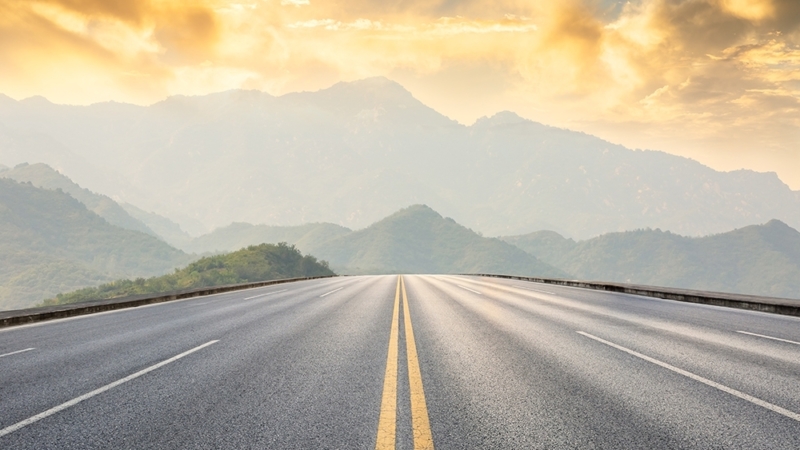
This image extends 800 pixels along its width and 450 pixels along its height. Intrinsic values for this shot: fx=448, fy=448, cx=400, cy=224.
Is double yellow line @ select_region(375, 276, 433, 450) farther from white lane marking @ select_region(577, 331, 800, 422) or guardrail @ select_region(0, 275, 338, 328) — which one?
guardrail @ select_region(0, 275, 338, 328)

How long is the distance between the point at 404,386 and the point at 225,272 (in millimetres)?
106023

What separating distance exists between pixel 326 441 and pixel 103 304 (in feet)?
49.3

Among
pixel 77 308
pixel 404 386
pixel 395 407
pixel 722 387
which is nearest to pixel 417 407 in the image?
pixel 395 407

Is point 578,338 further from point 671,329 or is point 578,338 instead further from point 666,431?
point 666,431

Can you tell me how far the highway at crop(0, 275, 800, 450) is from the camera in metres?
3.96

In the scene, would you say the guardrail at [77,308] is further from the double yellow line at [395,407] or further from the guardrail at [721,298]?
the guardrail at [721,298]

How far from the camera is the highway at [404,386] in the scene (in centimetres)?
396

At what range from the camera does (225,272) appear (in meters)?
103

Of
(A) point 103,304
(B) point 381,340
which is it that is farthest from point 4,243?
(B) point 381,340

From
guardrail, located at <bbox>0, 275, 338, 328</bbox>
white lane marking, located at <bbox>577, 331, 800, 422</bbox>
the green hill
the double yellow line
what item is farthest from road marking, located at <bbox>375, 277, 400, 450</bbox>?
the green hill

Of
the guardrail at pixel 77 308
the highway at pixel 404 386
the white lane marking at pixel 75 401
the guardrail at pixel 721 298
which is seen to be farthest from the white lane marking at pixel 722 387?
the guardrail at pixel 77 308

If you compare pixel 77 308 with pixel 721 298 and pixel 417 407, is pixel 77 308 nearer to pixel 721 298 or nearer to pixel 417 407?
pixel 417 407

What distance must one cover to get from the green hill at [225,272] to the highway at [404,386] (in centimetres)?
9312

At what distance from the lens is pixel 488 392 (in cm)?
515
